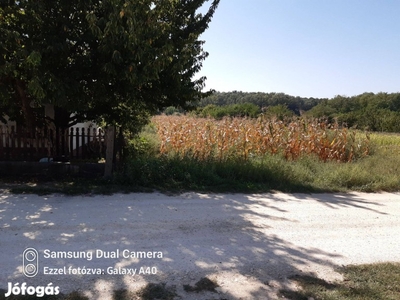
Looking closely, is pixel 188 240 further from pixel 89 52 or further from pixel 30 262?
pixel 89 52

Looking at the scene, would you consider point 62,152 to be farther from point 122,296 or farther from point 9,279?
point 122,296

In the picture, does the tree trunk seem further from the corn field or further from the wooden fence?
the corn field

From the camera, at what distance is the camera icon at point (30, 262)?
11.0 feet

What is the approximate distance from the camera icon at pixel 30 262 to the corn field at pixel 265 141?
20.4 ft

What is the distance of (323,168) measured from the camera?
9.21 meters

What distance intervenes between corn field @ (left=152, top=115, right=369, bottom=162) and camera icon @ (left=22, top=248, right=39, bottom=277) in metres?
6.21

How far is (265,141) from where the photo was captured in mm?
10781

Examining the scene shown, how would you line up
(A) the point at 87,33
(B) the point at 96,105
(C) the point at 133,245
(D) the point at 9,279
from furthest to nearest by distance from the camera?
(B) the point at 96,105 → (A) the point at 87,33 → (C) the point at 133,245 → (D) the point at 9,279

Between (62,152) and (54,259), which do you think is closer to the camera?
(54,259)

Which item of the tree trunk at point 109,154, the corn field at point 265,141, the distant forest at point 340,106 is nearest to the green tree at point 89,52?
the tree trunk at point 109,154

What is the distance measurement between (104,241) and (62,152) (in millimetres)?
5670

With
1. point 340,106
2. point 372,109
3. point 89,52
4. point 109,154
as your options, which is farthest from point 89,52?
point 340,106

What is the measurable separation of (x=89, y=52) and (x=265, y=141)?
6638mm

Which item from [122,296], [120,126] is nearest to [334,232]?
[122,296]
